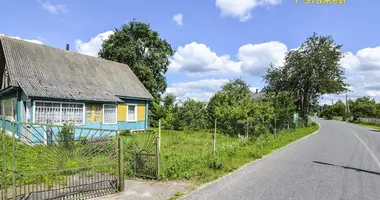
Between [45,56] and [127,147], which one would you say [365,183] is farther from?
[45,56]

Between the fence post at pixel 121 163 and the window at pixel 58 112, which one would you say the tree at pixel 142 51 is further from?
the fence post at pixel 121 163

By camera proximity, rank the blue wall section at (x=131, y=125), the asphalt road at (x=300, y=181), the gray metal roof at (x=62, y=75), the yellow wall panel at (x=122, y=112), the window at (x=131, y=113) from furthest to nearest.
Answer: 1. the window at (x=131, y=113)
2. the blue wall section at (x=131, y=125)
3. the yellow wall panel at (x=122, y=112)
4. the gray metal roof at (x=62, y=75)
5. the asphalt road at (x=300, y=181)

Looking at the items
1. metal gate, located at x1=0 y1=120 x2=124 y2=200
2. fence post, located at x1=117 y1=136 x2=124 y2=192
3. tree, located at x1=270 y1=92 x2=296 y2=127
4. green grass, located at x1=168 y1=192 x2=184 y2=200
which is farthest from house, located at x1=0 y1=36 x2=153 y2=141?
green grass, located at x1=168 y1=192 x2=184 y2=200

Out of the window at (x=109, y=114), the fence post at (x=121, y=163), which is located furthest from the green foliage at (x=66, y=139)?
the window at (x=109, y=114)

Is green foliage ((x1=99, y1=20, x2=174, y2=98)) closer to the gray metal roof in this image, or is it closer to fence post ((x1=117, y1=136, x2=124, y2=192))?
the gray metal roof

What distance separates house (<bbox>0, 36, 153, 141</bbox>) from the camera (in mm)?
14789

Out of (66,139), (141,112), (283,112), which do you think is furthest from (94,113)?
(283,112)

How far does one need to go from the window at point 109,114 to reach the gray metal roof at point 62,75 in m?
0.75

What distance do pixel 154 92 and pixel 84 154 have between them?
85.7 feet

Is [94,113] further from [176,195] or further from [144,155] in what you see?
[176,195]

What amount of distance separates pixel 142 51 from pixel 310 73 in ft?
71.0

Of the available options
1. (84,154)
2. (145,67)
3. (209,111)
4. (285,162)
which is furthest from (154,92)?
(84,154)

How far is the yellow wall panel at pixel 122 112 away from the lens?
19828mm

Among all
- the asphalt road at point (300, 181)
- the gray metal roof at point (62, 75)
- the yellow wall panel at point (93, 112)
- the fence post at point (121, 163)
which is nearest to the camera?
the asphalt road at point (300, 181)
